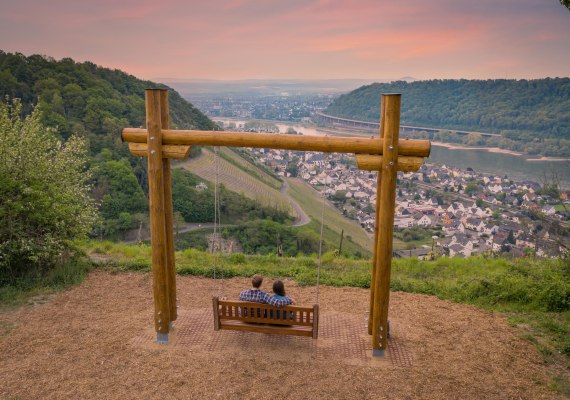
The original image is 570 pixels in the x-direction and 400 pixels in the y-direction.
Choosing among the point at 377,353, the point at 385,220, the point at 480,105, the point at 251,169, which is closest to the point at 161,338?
the point at 377,353

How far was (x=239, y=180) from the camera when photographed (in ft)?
127

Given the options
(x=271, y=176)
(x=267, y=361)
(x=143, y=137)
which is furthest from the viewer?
(x=271, y=176)

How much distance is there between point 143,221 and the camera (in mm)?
27938

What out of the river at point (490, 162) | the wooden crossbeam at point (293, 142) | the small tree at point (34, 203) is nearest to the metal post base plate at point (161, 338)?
the wooden crossbeam at point (293, 142)

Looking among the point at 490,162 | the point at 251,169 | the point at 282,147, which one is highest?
the point at 282,147

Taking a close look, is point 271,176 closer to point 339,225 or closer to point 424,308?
point 339,225

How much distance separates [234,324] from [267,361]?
0.66m

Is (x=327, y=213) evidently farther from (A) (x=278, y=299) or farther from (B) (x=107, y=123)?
(A) (x=278, y=299)

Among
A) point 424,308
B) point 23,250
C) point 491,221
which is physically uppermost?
point 23,250

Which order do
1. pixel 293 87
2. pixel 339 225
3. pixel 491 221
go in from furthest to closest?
pixel 293 87, pixel 339 225, pixel 491 221

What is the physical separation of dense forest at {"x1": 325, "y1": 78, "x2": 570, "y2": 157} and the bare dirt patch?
119ft

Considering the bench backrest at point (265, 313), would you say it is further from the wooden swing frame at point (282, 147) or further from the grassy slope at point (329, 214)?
the grassy slope at point (329, 214)

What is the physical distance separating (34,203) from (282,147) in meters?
4.99

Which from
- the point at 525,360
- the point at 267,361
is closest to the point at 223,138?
the point at 267,361
